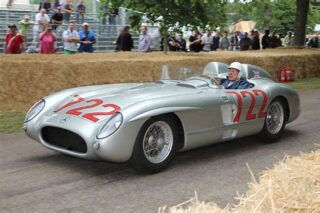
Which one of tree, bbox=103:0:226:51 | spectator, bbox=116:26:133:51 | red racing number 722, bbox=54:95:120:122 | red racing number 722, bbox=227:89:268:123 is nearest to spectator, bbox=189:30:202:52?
spectator, bbox=116:26:133:51

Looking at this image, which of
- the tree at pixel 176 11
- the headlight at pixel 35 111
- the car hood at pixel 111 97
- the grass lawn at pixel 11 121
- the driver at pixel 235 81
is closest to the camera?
the car hood at pixel 111 97

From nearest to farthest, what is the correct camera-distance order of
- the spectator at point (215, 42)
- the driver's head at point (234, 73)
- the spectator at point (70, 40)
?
the driver's head at point (234, 73) → the spectator at point (70, 40) → the spectator at point (215, 42)

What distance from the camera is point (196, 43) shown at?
19391mm

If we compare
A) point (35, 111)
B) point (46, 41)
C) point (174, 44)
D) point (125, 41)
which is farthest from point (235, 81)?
point (174, 44)

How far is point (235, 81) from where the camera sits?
6746mm

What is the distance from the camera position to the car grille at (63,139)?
5.26 m

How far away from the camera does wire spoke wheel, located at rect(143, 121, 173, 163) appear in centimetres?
533

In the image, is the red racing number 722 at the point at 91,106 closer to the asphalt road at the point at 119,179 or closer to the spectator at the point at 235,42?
the asphalt road at the point at 119,179

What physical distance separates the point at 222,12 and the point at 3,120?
29.9 ft

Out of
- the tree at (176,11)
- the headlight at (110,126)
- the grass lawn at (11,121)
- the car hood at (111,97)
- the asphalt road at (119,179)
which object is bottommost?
the grass lawn at (11,121)

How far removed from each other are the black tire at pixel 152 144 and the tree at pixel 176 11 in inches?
368

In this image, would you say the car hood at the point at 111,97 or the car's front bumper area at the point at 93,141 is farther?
the car hood at the point at 111,97

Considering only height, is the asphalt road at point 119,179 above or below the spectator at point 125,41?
below

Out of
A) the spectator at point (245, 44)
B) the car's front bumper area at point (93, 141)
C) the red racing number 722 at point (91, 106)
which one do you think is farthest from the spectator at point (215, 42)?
the car's front bumper area at point (93, 141)
